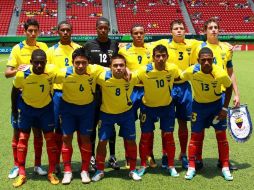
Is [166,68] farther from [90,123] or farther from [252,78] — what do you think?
Result: [252,78]

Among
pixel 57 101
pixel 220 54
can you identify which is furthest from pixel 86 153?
pixel 220 54

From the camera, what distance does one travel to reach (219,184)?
5191mm

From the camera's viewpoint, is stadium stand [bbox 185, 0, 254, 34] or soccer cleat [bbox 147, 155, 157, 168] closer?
soccer cleat [bbox 147, 155, 157, 168]

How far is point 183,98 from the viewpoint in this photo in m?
5.85

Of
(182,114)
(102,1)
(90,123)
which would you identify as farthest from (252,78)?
(102,1)

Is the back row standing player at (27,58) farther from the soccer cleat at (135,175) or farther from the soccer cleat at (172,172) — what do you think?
the soccer cleat at (172,172)

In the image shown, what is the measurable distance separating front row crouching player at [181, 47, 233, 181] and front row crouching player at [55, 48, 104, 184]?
4.55 ft

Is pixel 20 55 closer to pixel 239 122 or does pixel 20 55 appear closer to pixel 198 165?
pixel 198 165

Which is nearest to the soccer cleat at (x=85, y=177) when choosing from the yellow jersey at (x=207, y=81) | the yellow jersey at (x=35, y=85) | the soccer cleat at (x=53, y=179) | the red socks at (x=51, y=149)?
the soccer cleat at (x=53, y=179)

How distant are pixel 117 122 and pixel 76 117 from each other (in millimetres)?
587

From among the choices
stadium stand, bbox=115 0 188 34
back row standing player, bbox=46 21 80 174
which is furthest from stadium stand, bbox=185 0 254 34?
back row standing player, bbox=46 21 80 174

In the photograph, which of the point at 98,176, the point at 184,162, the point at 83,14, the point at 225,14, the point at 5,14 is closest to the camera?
the point at 98,176

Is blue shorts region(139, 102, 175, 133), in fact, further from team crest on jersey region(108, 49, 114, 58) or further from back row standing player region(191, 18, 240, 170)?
team crest on jersey region(108, 49, 114, 58)

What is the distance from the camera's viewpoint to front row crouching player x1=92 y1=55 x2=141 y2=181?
5.25m
